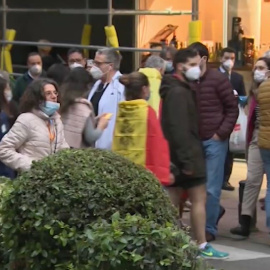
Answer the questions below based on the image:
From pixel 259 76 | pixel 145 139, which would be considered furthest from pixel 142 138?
pixel 259 76

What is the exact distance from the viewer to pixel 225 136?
8.91 metres

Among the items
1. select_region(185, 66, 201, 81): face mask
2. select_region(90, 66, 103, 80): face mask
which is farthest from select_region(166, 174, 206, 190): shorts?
select_region(90, 66, 103, 80): face mask

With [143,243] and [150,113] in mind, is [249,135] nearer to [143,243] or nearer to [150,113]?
[150,113]

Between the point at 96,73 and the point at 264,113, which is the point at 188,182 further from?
the point at 96,73

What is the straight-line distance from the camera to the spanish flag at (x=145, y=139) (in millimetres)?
7645

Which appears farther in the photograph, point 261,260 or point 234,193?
point 234,193

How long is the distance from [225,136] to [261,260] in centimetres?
126

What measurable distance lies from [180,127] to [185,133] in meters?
0.07

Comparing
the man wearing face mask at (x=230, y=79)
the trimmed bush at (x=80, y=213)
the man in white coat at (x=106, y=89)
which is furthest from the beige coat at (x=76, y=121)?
the man wearing face mask at (x=230, y=79)

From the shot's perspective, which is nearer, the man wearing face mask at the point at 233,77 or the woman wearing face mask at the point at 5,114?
the woman wearing face mask at the point at 5,114

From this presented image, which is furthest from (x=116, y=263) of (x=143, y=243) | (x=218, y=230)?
(x=218, y=230)

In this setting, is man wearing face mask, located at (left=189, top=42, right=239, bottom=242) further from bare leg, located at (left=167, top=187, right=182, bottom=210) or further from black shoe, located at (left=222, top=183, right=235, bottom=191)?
black shoe, located at (left=222, top=183, right=235, bottom=191)

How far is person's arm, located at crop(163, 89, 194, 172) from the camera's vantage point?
25.6 ft

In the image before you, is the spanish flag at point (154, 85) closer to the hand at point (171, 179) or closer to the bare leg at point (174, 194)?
the bare leg at point (174, 194)
